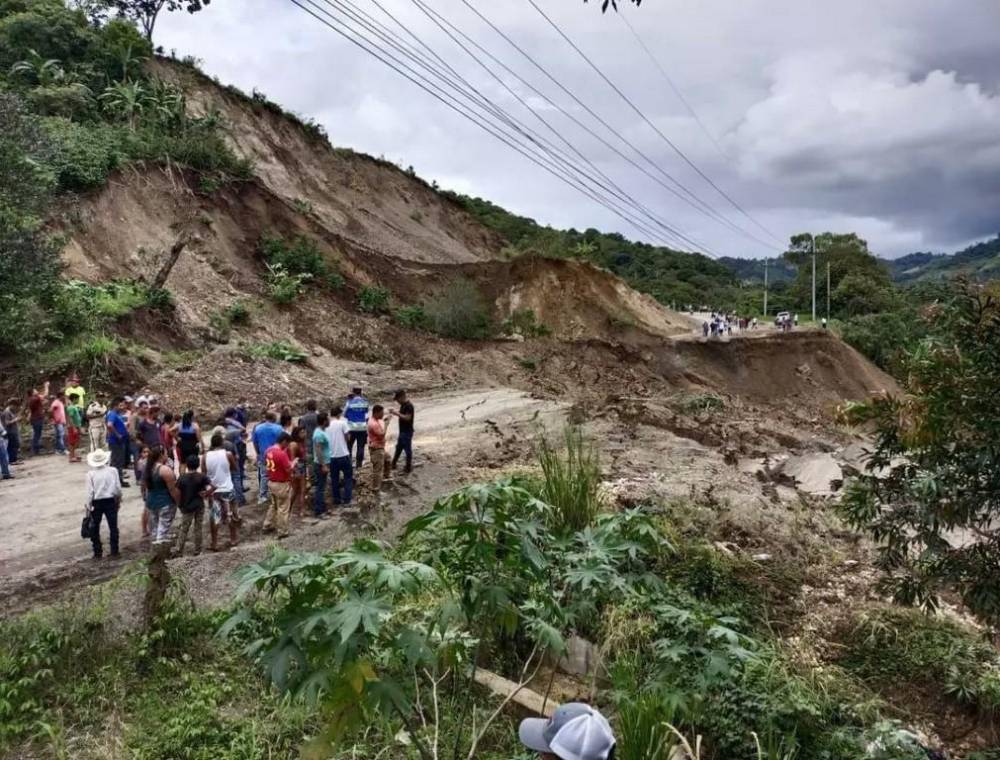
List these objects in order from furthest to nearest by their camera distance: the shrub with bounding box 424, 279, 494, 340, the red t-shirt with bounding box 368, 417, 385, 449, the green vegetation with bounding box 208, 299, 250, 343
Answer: the shrub with bounding box 424, 279, 494, 340 < the green vegetation with bounding box 208, 299, 250, 343 < the red t-shirt with bounding box 368, 417, 385, 449

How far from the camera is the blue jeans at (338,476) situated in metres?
10.9

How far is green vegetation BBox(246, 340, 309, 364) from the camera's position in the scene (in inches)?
830

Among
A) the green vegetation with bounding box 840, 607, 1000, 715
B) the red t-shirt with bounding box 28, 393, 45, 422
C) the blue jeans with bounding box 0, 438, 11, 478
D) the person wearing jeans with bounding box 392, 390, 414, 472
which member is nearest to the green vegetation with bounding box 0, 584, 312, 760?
the green vegetation with bounding box 840, 607, 1000, 715

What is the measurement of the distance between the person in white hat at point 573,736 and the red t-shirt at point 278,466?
23.5 feet

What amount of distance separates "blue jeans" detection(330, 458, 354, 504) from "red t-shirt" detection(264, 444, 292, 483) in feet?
4.34

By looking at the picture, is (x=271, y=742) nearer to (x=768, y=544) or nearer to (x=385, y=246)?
(x=768, y=544)

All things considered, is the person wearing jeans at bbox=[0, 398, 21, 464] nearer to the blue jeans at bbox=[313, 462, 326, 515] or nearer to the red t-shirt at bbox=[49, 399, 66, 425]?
the red t-shirt at bbox=[49, 399, 66, 425]

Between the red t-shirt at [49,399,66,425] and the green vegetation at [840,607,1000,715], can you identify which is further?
the red t-shirt at [49,399,66,425]

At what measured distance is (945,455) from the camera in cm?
459

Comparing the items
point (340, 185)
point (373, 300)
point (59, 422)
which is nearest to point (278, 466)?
point (59, 422)

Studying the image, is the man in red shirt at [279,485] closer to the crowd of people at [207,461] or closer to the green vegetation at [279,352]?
the crowd of people at [207,461]

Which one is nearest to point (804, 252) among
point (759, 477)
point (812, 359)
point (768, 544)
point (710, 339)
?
point (812, 359)

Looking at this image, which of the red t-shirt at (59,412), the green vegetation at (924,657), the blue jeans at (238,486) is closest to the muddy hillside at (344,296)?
the red t-shirt at (59,412)

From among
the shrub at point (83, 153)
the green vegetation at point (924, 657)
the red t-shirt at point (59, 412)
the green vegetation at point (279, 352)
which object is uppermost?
the shrub at point (83, 153)
